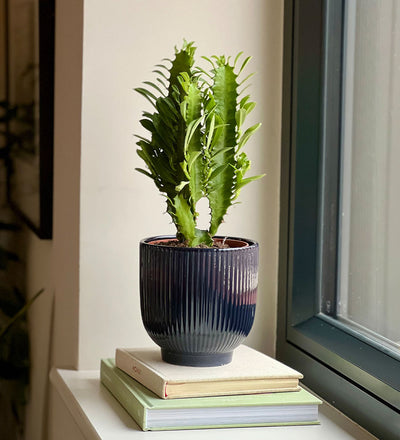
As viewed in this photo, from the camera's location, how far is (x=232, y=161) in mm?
956

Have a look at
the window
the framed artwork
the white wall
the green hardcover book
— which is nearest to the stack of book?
the green hardcover book

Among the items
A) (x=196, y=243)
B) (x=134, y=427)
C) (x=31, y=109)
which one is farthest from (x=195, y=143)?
(x=31, y=109)

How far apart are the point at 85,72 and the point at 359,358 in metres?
0.60

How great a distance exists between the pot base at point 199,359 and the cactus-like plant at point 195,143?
15 centimetres

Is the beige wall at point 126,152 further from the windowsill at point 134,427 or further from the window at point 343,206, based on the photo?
Answer: the windowsill at point 134,427

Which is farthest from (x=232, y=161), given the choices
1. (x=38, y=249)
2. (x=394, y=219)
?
(x=38, y=249)

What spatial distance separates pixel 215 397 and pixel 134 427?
107 millimetres

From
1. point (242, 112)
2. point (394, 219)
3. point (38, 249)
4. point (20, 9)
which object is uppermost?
point (20, 9)

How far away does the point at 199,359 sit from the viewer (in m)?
0.95

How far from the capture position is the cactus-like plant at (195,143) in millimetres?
927

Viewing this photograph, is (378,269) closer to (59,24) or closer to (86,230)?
(86,230)

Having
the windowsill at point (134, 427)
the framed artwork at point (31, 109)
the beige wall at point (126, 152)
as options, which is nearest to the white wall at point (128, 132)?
the beige wall at point (126, 152)

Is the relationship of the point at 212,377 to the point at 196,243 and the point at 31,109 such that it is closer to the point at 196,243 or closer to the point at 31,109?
the point at 196,243

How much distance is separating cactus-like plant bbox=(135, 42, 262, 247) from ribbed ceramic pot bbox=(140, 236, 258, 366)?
0.17 feet
